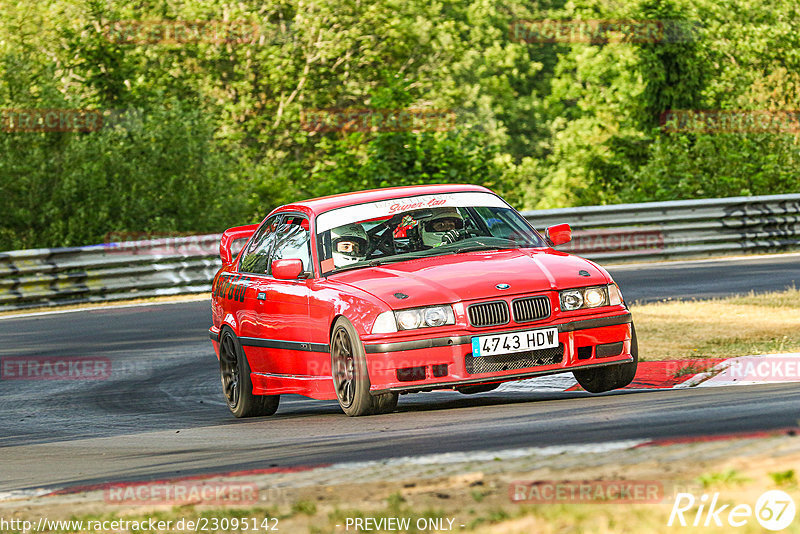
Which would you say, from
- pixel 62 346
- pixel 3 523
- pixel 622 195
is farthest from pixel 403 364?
pixel 622 195

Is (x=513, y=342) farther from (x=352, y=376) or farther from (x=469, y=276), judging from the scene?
(x=352, y=376)

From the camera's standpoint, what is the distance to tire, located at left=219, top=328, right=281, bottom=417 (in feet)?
32.1

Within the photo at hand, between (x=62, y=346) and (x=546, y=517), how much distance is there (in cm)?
1185

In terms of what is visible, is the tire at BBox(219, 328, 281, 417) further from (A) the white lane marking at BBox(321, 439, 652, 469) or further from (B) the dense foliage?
(B) the dense foliage

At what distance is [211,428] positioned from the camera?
9000 millimetres

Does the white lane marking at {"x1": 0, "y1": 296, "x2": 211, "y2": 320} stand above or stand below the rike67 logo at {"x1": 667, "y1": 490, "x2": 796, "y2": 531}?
below

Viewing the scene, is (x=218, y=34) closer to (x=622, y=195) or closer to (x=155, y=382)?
(x=622, y=195)

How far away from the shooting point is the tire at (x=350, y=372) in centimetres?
826

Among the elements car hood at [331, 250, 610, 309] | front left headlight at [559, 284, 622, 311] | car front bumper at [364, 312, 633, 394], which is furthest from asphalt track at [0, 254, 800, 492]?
car hood at [331, 250, 610, 309]

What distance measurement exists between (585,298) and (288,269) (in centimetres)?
215

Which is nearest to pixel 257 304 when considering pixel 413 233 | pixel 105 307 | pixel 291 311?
pixel 291 311

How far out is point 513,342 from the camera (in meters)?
8.20

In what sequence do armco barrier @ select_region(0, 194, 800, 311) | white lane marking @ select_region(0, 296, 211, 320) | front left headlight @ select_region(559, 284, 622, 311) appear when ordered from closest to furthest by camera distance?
front left headlight @ select_region(559, 284, 622, 311) → white lane marking @ select_region(0, 296, 211, 320) → armco barrier @ select_region(0, 194, 800, 311)

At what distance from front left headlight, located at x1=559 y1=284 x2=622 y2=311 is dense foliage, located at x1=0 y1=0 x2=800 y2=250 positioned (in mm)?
18007
